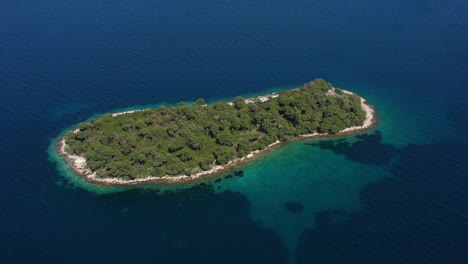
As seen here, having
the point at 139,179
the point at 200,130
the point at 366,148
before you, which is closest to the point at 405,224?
the point at 366,148

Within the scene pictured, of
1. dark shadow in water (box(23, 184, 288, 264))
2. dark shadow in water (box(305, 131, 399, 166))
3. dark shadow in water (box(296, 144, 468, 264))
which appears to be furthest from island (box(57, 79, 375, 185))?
dark shadow in water (box(296, 144, 468, 264))

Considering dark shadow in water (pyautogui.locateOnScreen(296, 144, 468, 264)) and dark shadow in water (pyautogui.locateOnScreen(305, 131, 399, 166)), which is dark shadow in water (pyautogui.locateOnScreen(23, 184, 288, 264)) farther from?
dark shadow in water (pyautogui.locateOnScreen(305, 131, 399, 166))

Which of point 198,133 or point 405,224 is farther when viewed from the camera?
point 198,133

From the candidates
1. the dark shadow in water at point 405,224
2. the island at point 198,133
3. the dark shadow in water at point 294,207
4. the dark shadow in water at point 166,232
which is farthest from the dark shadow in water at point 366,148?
the dark shadow in water at point 166,232

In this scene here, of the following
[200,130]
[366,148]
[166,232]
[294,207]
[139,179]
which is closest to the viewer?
[166,232]

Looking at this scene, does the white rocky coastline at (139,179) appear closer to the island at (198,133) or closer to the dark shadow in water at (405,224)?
the island at (198,133)

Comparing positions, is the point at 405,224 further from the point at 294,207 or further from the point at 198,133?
the point at 198,133
